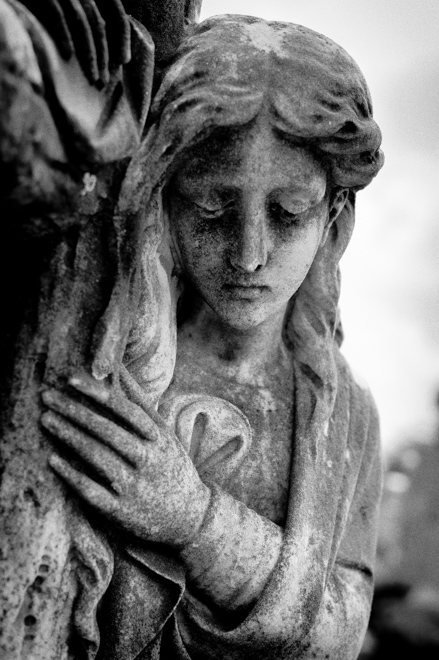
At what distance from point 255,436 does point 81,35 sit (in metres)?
1.24

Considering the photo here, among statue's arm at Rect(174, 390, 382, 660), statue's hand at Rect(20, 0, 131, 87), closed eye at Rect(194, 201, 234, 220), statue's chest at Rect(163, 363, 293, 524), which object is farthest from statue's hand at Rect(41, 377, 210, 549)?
statue's hand at Rect(20, 0, 131, 87)

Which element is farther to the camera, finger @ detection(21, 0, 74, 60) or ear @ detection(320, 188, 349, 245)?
ear @ detection(320, 188, 349, 245)

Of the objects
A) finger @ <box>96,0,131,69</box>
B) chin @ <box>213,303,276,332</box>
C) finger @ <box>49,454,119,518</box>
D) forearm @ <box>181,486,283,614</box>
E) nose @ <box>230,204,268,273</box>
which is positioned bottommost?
forearm @ <box>181,486,283,614</box>

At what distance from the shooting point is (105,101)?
1.80m

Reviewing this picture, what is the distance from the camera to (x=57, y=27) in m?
1.66

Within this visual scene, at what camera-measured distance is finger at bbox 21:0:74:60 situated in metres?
1.66

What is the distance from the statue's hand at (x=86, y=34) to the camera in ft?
5.45

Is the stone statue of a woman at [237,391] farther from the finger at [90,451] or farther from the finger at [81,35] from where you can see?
the finger at [81,35]

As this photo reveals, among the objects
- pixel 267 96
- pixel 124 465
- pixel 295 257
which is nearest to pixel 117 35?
pixel 267 96

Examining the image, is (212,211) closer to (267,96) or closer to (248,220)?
(248,220)

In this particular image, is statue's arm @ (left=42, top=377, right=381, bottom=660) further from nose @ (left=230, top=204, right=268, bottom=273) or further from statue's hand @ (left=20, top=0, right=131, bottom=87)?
statue's hand @ (left=20, top=0, right=131, bottom=87)

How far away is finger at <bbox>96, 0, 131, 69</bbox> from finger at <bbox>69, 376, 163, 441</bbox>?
2.28 feet

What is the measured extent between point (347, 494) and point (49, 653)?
1.00m

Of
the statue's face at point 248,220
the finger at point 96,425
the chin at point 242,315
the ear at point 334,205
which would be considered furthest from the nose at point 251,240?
the finger at point 96,425
